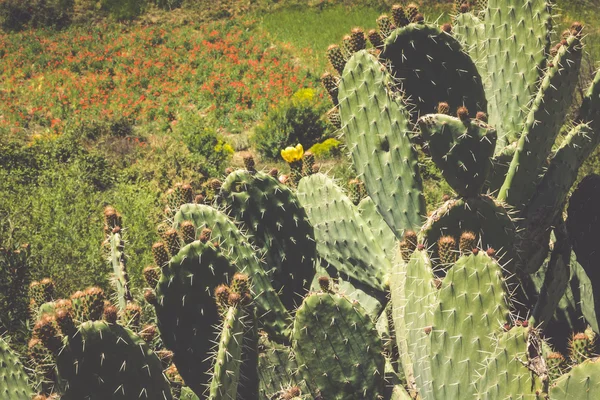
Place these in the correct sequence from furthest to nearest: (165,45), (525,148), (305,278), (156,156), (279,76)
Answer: (165,45), (279,76), (156,156), (305,278), (525,148)

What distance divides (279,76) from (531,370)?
1653 cm

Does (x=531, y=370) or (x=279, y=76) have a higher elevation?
(x=531, y=370)

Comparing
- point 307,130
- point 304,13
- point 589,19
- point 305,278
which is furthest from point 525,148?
point 304,13

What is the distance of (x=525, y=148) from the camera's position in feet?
8.68

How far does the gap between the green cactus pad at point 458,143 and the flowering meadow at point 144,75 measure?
1370cm

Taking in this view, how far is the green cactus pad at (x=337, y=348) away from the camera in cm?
216

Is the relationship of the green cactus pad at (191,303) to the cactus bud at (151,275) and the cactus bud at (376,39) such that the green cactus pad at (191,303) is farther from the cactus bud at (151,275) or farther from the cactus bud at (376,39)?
the cactus bud at (376,39)

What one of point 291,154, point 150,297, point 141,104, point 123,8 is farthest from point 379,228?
point 123,8

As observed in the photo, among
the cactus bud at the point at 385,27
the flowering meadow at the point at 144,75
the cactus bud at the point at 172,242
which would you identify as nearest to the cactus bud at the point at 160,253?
the cactus bud at the point at 172,242

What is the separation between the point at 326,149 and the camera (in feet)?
41.1

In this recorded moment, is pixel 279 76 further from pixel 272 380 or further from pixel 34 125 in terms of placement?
pixel 272 380

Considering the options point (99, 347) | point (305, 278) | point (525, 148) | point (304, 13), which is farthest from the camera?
point (304, 13)

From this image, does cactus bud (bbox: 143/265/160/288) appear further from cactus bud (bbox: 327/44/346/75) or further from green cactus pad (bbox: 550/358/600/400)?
green cactus pad (bbox: 550/358/600/400)

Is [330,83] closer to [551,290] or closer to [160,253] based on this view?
[160,253]
